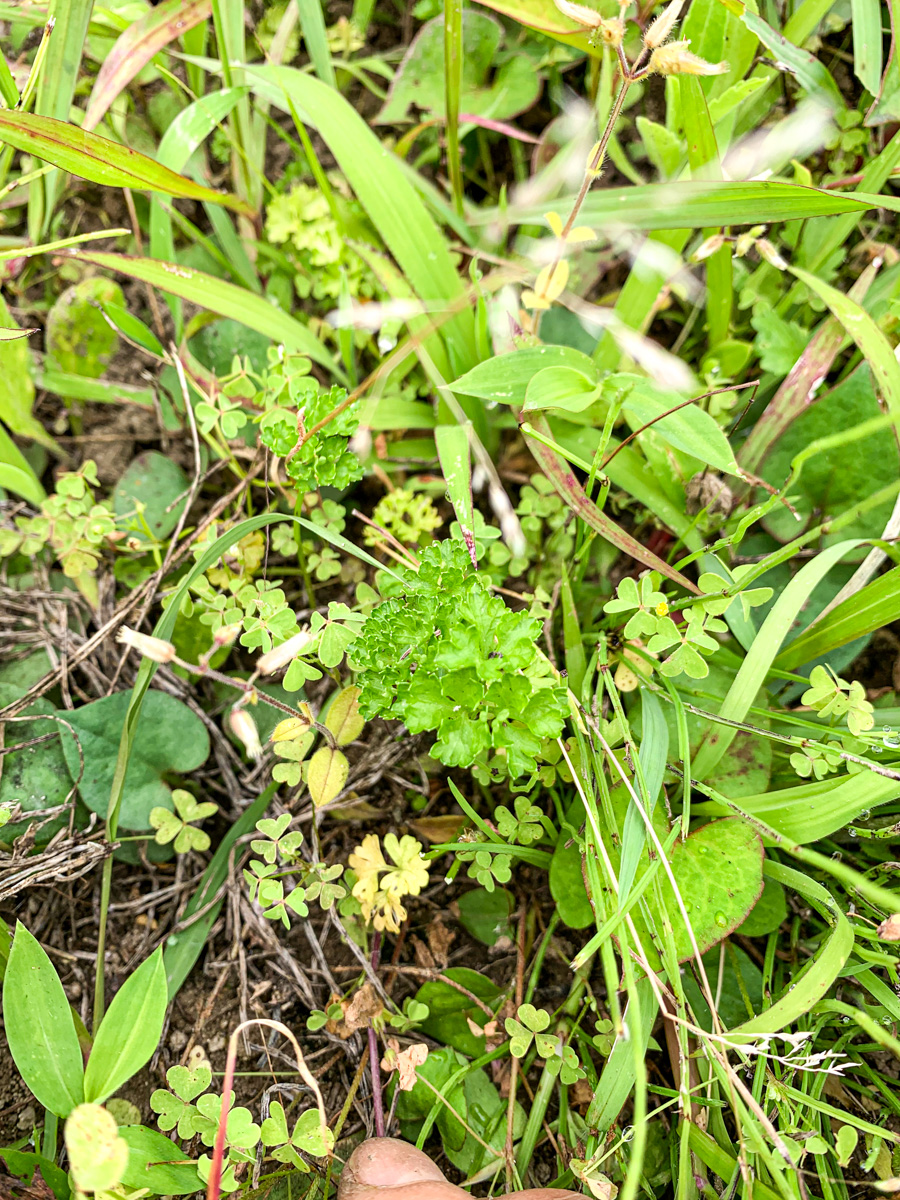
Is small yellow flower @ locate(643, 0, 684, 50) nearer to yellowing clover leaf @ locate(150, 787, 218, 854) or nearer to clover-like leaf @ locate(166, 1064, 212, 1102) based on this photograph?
yellowing clover leaf @ locate(150, 787, 218, 854)

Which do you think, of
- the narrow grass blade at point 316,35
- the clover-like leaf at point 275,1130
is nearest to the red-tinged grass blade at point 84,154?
the narrow grass blade at point 316,35

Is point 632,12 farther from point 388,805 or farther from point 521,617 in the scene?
point 388,805

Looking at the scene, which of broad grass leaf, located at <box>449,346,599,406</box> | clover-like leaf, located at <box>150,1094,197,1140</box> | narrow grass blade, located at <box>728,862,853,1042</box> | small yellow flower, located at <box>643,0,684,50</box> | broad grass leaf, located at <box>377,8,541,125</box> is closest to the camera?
small yellow flower, located at <box>643,0,684,50</box>

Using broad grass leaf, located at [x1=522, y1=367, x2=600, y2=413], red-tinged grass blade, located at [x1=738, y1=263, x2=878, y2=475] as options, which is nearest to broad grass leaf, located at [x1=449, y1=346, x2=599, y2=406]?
broad grass leaf, located at [x1=522, y1=367, x2=600, y2=413]

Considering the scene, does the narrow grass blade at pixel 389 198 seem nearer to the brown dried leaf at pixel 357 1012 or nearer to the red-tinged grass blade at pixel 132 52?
the red-tinged grass blade at pixel 132 52

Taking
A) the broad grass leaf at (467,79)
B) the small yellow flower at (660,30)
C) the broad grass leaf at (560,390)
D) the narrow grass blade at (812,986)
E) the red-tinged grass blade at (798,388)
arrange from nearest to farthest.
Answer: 1. the small yellow flower at (660,30)
2. the narrow grass blade at (812,986)
3. the broad grass leaf at (560,390)
4. the red-tinged grass blade at (798,388)
5. the broad grass leaf at (467,79)

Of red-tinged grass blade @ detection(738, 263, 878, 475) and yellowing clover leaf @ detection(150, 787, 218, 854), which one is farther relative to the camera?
red-tinged grass blade @ detection(738, 263, 878, 475)
